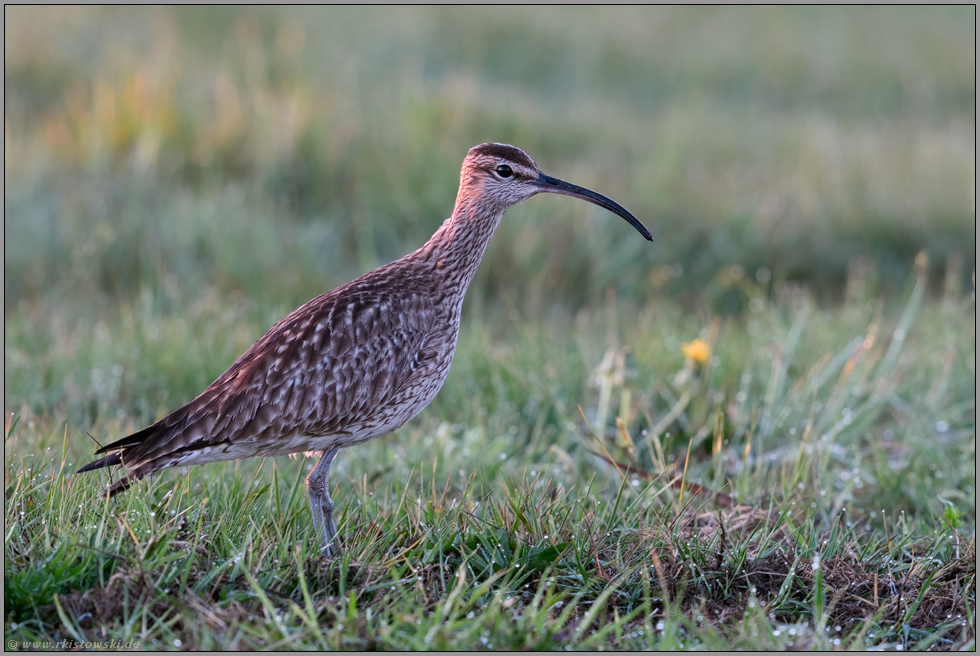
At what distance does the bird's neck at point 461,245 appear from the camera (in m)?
4.57

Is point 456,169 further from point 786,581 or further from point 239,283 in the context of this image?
point 786,581

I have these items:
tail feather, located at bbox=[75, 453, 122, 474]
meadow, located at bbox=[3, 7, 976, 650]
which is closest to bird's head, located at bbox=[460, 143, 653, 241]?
meadow, located at bbox=[3, 7, 976, 650]

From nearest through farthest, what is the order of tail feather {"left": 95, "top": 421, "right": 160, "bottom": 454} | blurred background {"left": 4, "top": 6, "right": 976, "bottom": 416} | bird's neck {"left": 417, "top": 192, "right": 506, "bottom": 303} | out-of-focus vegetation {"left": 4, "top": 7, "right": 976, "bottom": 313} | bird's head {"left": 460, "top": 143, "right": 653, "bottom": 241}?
tail feather {"left": 95, "top": 421, "right": 160, "bottom": 454}, bird's neck {"left": 417, "top": 192, "right": 506, "bottom": 303}, bird's head {"left": 460, "top": 143, "right": 653, "bottom": 241}, blurred background {"left": 4, "top": 6, "right": 976, "bottom": 416}, out-of-focus vegetation {"left": 4, "top": 7, "right": 976, "bottom": 313}

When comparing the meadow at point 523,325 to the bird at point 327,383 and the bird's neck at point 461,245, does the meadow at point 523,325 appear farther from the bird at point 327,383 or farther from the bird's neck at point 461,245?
the bird's neck at point 461,245

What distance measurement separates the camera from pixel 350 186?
9.79 meters

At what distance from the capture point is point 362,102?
11062 mm

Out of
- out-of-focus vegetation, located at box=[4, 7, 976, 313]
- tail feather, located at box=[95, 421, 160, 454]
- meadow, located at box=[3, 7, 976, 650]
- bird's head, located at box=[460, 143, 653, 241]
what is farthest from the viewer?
out-of-focus vegetation, located at box=[4, 7, 976, 313]

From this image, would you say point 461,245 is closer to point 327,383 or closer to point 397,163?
point 327,383

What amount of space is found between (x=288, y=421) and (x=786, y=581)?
209 centimetres

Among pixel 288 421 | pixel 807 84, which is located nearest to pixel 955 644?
pixel 288 421

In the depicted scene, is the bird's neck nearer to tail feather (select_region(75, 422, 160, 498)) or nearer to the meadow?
the meadow

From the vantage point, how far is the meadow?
3.49 m

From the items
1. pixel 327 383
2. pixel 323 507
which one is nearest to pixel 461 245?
pixel 327 383

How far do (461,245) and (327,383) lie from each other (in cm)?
96
